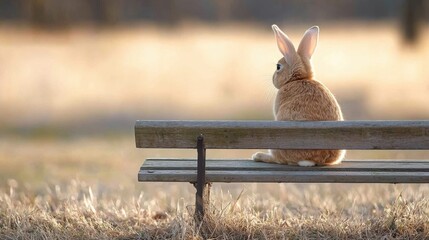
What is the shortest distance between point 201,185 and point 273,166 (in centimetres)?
53

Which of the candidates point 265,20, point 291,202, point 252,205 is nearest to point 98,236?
point 252,205

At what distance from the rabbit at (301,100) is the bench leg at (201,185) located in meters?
0.64

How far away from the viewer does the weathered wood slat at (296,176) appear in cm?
512

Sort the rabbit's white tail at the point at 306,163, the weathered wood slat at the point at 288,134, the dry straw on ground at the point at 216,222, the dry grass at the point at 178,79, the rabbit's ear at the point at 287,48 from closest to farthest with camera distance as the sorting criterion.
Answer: the weathered wood slat at the point at 288,134 < the dry straw on ground at the point at 216,222 < the rabbit's white tail at the point at 306,163 < the rabbit's ear at the point at 287,48 < the dry grass at the point at 178,79

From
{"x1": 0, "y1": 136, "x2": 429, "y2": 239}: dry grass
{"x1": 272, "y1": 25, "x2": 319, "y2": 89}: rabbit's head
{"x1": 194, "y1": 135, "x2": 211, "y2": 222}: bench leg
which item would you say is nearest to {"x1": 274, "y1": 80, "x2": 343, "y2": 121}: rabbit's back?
{"x1": 272, "y1": 25, "x2": 319, "y2": 89}: rabbit's head

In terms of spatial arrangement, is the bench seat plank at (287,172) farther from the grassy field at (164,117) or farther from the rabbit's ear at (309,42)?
the rabbit's ear at (309,42)

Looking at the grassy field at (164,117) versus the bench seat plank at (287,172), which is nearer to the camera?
the bench seat plank at (287,172)

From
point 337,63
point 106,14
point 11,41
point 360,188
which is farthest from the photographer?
point 106,14

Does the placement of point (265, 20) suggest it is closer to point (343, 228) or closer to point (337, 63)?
point (337, 63)

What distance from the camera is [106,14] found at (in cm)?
2892

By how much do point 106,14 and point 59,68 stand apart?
13.7m

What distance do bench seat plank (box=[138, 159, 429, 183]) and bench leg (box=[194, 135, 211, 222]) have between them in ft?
0.13

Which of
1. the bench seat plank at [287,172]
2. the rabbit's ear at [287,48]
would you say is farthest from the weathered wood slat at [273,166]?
the rabbit's ear at [287,48]

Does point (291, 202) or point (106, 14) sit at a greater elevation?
point (106, 14)
